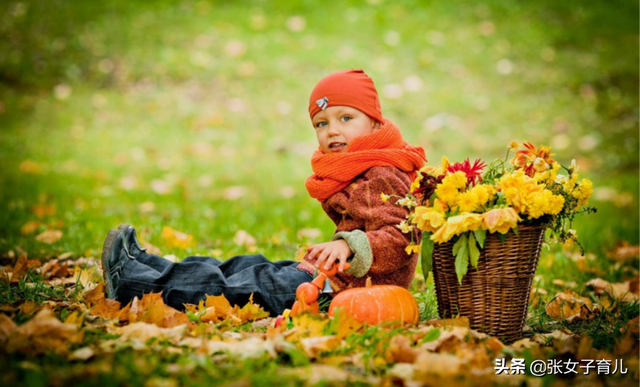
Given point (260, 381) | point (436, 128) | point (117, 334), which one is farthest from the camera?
point (436, 128)

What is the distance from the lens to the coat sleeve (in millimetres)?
2768

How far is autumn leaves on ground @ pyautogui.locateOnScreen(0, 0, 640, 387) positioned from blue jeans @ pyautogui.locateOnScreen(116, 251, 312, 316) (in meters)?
0.14

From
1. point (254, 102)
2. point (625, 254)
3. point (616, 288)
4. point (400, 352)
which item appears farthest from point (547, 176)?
point (254, 102)

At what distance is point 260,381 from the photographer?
6.28 ft

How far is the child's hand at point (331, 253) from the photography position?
107 inches

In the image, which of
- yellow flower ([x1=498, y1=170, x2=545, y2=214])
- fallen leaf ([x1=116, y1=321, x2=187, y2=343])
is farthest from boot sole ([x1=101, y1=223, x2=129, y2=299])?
yellow flower ([x1=498, y1=170, x2=545, y2=214])

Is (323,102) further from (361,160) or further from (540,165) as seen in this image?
(540,165)

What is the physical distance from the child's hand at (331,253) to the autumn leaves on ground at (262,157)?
0.30m

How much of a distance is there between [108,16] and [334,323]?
11.1 metres

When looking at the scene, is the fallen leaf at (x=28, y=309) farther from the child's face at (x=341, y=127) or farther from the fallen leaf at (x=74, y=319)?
the child's face at (x=341, y=127)

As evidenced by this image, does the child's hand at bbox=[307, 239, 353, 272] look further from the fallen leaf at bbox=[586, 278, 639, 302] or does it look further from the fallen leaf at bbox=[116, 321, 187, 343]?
the fallen leaf at bbox=[586, 278, 639, 302]

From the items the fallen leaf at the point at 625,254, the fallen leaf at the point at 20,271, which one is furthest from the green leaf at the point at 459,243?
the fallen leaf at the point at 625,254

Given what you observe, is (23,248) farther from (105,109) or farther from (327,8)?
(327,8)

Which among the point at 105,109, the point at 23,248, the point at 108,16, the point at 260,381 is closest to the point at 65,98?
the point at 105,109
